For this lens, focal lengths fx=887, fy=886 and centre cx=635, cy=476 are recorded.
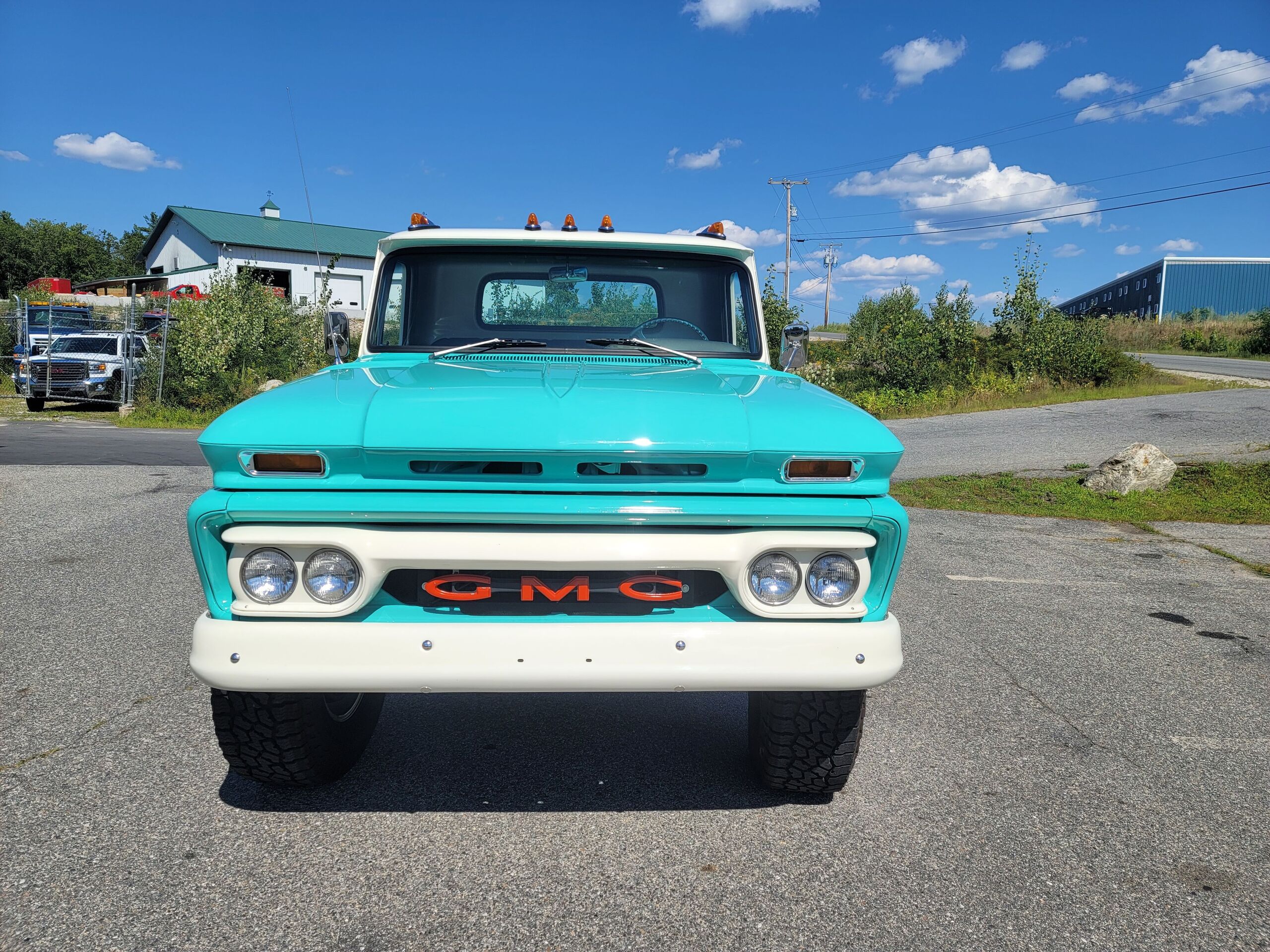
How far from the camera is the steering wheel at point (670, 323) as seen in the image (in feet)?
12.5

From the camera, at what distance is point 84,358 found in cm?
1934

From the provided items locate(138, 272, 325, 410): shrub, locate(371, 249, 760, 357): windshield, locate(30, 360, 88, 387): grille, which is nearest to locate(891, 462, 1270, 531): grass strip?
locate(371, 249, 760, 357): windshield

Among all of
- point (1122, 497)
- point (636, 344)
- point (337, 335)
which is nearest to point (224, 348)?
point (337, 335)

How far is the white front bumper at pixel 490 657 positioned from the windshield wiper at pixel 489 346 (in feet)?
4.66

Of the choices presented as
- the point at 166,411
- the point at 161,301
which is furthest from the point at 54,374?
the point at 161,301

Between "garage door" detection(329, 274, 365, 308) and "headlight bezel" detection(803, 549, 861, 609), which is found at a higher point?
"garage door" detection(329, 274, 365, 308)

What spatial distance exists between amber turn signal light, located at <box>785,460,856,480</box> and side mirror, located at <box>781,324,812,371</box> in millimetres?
1467

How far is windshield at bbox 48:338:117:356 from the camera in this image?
19609 mm

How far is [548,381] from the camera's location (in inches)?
109

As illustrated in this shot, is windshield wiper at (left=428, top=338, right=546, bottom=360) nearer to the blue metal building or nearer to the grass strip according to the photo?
the grass strip

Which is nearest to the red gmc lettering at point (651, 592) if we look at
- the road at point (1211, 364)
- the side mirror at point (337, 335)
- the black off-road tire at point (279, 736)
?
the black off-road tire at point (279, 736)

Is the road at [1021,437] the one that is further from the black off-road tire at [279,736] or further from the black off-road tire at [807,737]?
the black off-road tire at [279,736]

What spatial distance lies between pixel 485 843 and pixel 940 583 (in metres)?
4.33

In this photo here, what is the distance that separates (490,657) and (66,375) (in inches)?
825
